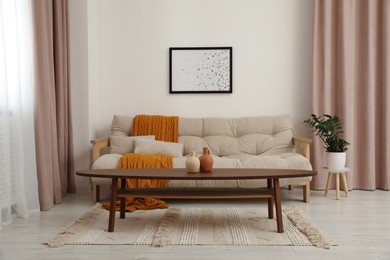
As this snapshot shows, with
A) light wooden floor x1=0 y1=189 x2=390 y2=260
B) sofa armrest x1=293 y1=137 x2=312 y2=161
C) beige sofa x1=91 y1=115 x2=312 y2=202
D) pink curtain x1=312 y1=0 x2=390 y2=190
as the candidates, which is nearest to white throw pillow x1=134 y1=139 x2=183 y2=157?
beige sofa x1=91 y1=115 x2=312 y2=202

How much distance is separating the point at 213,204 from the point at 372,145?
192 centimetres

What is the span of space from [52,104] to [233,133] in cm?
186

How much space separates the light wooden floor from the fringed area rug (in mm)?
93

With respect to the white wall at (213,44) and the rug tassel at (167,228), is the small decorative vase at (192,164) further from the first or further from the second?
the white wall at (213,44)

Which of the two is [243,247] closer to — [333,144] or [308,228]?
[308,228]

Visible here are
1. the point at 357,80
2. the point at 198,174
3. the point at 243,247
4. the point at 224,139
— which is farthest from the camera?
the point at 357,80

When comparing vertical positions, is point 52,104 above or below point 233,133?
above

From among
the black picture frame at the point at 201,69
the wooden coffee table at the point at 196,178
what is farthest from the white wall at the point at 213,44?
the wooden coffee table at the point at 196,178

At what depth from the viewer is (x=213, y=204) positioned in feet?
13.0

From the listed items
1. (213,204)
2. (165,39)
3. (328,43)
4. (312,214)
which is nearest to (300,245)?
(312,214)

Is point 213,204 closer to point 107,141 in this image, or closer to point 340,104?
point 107,141

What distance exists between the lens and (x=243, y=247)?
8.73ft

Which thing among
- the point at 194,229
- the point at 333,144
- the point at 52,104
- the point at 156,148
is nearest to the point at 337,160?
the point at 333,144

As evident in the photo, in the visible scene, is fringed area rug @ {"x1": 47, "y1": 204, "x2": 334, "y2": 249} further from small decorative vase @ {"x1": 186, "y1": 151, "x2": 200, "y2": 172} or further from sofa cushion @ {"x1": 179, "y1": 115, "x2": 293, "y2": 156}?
sofa cushion @ {"x1": 179, "y1": 115, "x2": 293, "y2": 156}
